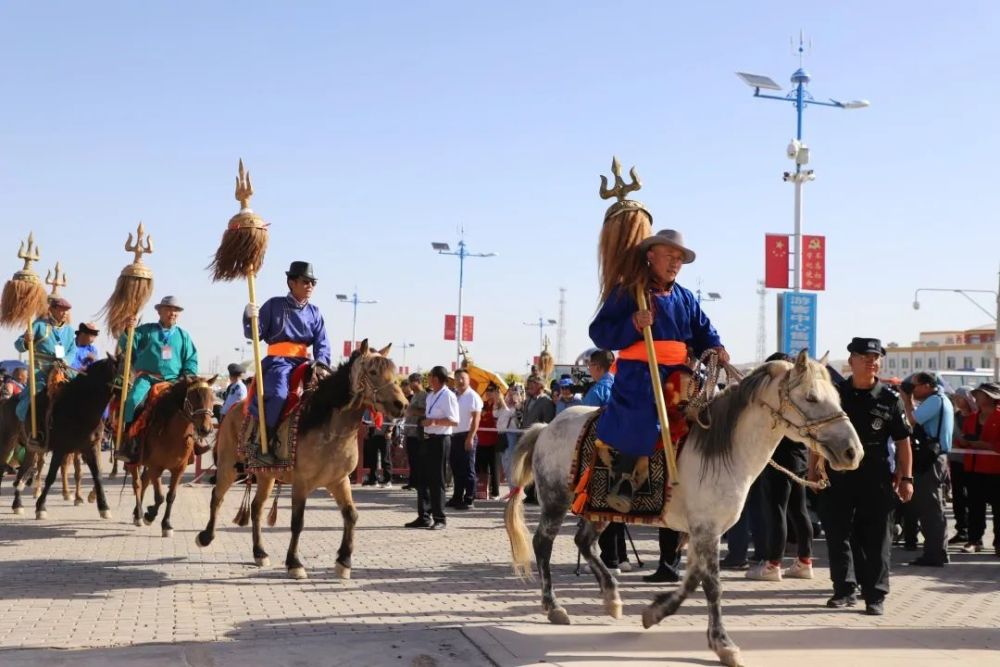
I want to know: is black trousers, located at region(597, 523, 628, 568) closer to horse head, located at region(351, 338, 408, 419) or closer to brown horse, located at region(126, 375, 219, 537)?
horse head, located at region(351, 338, 408, 419)

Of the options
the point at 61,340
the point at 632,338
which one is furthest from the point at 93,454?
the point at 632,338

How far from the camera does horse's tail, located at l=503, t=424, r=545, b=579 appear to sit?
7.86 m

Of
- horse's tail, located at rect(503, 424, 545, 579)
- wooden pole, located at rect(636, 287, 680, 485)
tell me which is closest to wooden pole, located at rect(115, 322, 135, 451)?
horse's tail, located at rect(503, 424, 545, 579)

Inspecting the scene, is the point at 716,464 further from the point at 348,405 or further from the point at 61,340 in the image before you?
the point at 61,340

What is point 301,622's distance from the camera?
7.16 meters

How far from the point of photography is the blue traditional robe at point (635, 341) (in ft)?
22.5

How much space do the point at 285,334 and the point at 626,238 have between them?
4014 millimetres

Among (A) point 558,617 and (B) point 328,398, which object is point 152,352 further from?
(A) point 558,617

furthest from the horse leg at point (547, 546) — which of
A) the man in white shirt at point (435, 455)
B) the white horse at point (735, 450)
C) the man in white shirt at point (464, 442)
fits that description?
the man in white shirt at point (464, 442)

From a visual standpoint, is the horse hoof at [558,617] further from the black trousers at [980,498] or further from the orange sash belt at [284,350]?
the black trousers at [980,498]

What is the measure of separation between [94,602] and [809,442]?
17.5ft

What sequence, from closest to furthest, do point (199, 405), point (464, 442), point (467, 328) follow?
point (199, 405) < point (464, 442) < point (467, 328)

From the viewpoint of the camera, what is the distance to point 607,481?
7.08 metres

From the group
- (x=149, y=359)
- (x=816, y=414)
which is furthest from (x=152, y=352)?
(x=816, y=414)
